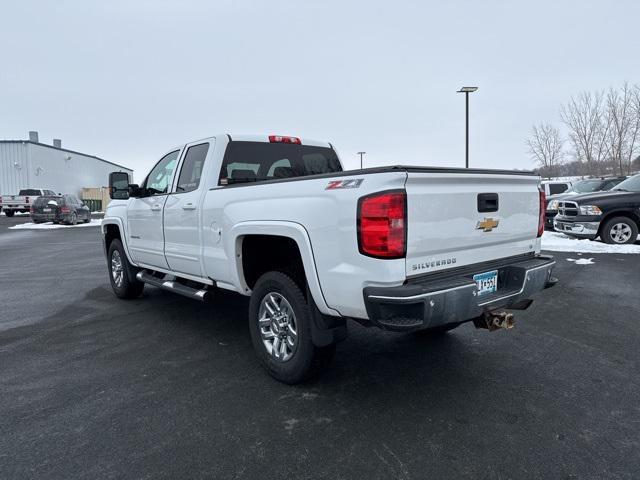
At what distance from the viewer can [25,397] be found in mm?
3396

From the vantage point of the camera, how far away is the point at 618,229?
10883 mm

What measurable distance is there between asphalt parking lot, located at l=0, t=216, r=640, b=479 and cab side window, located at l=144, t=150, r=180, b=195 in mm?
1607

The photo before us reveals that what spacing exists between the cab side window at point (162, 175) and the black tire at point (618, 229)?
10309 mm

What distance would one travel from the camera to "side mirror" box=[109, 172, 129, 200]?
18.7ft

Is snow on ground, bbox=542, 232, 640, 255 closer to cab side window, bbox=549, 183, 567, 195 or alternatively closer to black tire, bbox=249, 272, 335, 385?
cab side window, bbox=549, 183, 567, 195

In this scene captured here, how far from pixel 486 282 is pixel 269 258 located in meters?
1.81

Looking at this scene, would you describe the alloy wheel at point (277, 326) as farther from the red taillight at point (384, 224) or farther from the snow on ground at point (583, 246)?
the snow on ground at point (583, 246)

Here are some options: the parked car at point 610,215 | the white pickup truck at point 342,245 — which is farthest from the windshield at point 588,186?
the white pickup truck at point 342,245

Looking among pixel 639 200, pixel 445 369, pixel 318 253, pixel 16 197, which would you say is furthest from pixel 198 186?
pixel 16 197

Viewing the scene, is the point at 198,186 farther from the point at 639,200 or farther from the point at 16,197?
the point at 16,197

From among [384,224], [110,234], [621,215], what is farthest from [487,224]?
[621,215]

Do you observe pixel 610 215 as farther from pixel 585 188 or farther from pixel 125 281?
pixel 125 281

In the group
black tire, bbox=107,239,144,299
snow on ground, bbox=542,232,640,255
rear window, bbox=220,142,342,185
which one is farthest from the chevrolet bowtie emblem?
snow on ground, bbox=542,232,640,255

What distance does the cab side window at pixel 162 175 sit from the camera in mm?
5289
